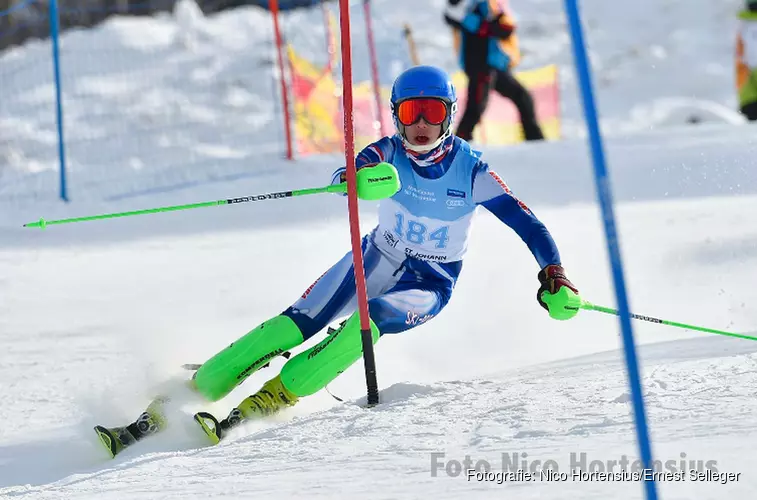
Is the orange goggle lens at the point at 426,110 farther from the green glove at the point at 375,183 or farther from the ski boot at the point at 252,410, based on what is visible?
the ski boot at the point at 252,410

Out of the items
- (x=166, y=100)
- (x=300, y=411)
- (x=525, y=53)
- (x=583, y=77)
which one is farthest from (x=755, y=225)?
(x=525, y=53)

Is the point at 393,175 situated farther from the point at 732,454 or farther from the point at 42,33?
the point at 42,33

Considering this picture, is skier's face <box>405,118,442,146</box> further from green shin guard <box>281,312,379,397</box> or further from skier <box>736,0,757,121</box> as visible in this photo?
skier <box>736,0,757,121</box>

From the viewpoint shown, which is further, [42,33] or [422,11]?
[422,11]

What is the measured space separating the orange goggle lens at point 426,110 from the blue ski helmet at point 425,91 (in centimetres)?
2

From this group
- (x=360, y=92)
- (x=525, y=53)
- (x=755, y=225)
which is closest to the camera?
(x=755, y=225)

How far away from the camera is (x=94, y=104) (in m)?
13.4

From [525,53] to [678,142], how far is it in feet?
22.0

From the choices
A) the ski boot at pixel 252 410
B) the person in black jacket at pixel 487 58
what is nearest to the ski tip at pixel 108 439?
the ski boot at pixel 252 410

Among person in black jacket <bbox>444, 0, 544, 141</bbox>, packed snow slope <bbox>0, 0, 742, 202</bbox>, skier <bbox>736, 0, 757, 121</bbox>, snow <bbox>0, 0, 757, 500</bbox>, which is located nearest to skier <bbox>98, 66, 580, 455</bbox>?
snow <bbox>0, 0, 757, 500</bbox>

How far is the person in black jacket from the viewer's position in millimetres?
10586

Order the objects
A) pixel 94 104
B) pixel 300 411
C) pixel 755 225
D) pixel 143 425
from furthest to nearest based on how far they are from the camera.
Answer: pixel 94 104 → pixel 755 225 → pixel 300 411 → pixel 143 425

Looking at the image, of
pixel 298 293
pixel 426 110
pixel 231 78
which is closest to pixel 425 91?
pixel 426 110

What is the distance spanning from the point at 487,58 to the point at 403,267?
6535mm
